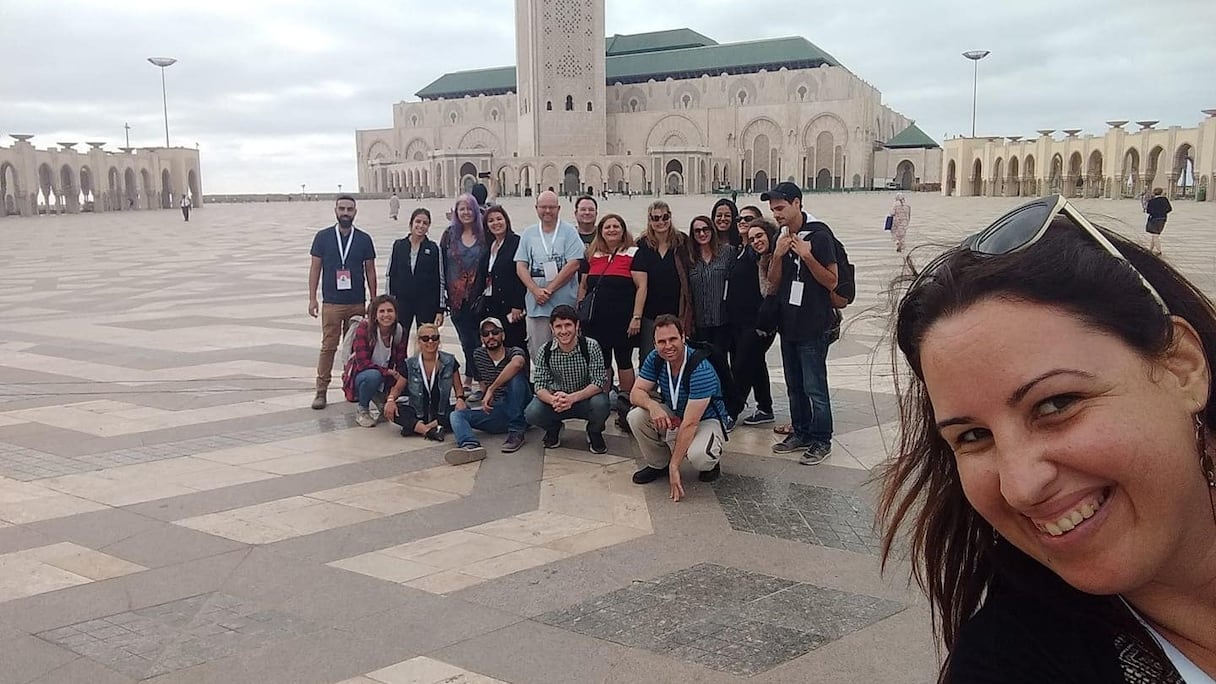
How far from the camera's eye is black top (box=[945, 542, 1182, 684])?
3.21 feet

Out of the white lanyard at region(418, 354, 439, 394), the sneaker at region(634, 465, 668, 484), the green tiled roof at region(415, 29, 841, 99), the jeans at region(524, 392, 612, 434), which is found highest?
the green tiled roof at region(415, 29, 841, 99)

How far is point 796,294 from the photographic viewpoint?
5375 mm

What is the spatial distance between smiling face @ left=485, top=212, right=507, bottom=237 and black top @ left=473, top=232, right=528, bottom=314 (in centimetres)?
11

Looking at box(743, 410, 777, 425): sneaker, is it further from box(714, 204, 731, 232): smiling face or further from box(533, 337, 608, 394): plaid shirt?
box(714, 204, 731, 232): smiling face

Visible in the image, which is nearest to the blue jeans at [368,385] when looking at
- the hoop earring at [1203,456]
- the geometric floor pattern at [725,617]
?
the geometric floor pattern at [725,617]

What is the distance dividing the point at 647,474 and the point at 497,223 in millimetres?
2594

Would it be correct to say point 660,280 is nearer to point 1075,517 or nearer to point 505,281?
point 505,281

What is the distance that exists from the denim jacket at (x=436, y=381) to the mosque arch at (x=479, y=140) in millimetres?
88444

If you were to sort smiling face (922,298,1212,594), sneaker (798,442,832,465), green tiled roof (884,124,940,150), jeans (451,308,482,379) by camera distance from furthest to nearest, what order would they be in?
green tiled roof (884,124,940,150)
jeans (451,308,482,379)
sneaker (798,442,832,465)
smiling face (922,298,1212,594)

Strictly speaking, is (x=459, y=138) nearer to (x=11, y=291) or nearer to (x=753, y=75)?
(x=753, y=75)

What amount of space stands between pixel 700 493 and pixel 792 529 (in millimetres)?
697

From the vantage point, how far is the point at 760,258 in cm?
591

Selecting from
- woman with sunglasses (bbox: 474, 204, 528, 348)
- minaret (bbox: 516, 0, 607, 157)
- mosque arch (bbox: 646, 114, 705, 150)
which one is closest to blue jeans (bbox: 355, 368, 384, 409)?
woman with sunglasses (bbox: 474, 204, 528, 348)

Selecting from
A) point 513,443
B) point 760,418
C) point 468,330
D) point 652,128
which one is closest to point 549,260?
point 468,330
